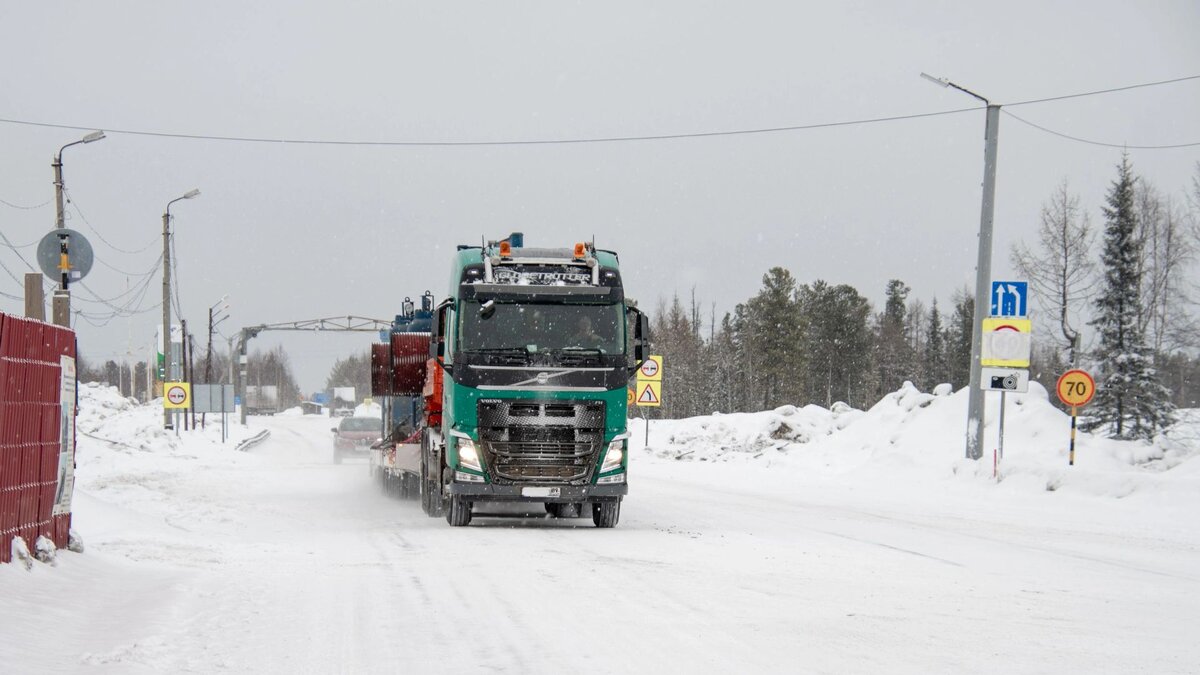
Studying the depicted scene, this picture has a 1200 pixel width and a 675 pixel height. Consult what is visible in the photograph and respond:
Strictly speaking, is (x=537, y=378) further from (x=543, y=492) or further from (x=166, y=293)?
(x=166, y=293)

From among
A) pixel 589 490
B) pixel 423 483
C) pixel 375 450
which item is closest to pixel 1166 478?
pixel 589 490

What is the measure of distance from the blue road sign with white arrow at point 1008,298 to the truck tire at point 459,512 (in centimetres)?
1193

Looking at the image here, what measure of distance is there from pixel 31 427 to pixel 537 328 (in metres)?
6.92

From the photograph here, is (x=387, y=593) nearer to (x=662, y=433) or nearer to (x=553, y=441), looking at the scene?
(x=553, y=441)

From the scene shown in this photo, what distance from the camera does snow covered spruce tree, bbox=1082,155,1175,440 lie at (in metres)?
34.5

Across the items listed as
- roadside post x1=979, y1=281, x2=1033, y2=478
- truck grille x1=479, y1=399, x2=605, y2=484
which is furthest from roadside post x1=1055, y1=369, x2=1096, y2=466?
truck grille x1=479, y1=399, x2=605, y2=484

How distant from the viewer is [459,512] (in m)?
15.0

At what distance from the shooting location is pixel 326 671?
6.02 metres

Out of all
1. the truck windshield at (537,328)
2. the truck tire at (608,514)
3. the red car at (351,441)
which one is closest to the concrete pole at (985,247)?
the truck tire at (608,514)

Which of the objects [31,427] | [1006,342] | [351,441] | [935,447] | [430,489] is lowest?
[351,441]

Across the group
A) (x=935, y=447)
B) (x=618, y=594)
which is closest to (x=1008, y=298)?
(x=935, y=447)

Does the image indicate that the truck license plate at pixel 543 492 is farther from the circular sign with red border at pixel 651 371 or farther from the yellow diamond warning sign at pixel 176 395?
the yellow diamond warning sign at pixel 176 395

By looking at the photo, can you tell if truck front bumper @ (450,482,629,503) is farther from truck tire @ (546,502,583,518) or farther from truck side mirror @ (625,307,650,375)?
truck tire @ (546,502,583,518)

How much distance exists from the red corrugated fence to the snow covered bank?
15.5m
